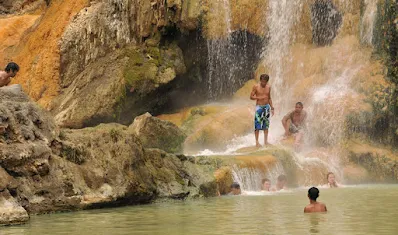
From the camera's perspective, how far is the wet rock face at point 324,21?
22.0 m

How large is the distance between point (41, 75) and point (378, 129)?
11305mm

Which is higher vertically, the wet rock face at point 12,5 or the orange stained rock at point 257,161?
the wet rock face at point 12,5

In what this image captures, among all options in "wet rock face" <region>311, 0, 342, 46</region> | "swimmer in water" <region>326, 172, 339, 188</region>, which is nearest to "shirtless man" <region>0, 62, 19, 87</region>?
"swimmer in water" <region>326, 172, 339, 188</region>

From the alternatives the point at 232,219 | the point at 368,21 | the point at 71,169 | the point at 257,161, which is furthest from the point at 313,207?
the point at 368,21

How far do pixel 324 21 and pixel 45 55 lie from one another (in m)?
9.19

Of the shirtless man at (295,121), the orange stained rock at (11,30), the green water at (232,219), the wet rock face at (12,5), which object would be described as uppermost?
the wet rock face at (12,5)

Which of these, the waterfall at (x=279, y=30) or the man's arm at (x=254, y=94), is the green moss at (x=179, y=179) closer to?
the man's arm at (x=254, y=94)

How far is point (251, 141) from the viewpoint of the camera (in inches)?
734

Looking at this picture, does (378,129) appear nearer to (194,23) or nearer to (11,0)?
(194,23)

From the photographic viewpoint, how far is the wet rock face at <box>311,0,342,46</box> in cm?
2197

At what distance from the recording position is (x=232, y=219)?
28.7 ft

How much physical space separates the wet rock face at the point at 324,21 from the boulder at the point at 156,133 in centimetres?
774

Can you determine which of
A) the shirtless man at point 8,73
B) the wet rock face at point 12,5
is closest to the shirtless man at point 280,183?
the shirtless man at point 8,73

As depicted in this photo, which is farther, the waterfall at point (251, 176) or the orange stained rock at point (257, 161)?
the orange stained rock at point (257, 161)
